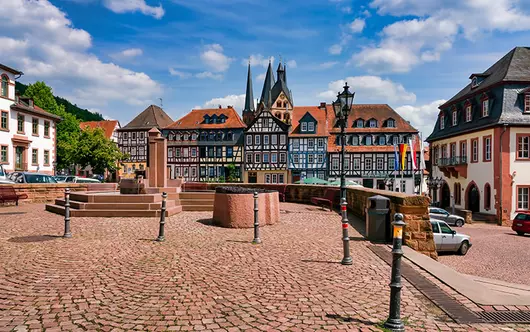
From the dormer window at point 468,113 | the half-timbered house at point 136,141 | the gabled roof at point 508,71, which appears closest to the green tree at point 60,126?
the half-timbered house at point 136,141

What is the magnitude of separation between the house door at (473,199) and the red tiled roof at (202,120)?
30.9 m

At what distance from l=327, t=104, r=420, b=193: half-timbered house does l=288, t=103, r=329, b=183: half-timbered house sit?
3.56 feet

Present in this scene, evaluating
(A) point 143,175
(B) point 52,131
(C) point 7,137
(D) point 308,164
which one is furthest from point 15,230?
(D) point 308,164

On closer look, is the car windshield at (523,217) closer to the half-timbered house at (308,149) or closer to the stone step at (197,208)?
the stone step at (197,208)

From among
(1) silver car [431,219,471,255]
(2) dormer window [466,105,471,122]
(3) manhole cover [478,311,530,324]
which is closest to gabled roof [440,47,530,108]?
(2) dormer window [466,105,471,122]

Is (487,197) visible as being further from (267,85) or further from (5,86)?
(267,85)

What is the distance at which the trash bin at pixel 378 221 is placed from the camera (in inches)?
368

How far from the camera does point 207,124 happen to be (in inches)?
2291

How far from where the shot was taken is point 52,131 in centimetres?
4500

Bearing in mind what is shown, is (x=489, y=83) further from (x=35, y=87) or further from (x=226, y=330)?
(x=35, y=87)

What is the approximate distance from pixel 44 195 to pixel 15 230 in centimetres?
1046

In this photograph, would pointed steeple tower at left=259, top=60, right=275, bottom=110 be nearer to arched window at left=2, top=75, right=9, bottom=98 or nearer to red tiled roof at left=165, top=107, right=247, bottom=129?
red tiled roof at left=165, top=107, right=247, bottom=129

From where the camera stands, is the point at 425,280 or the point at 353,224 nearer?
the point at 425,280

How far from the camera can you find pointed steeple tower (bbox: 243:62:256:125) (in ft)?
259
